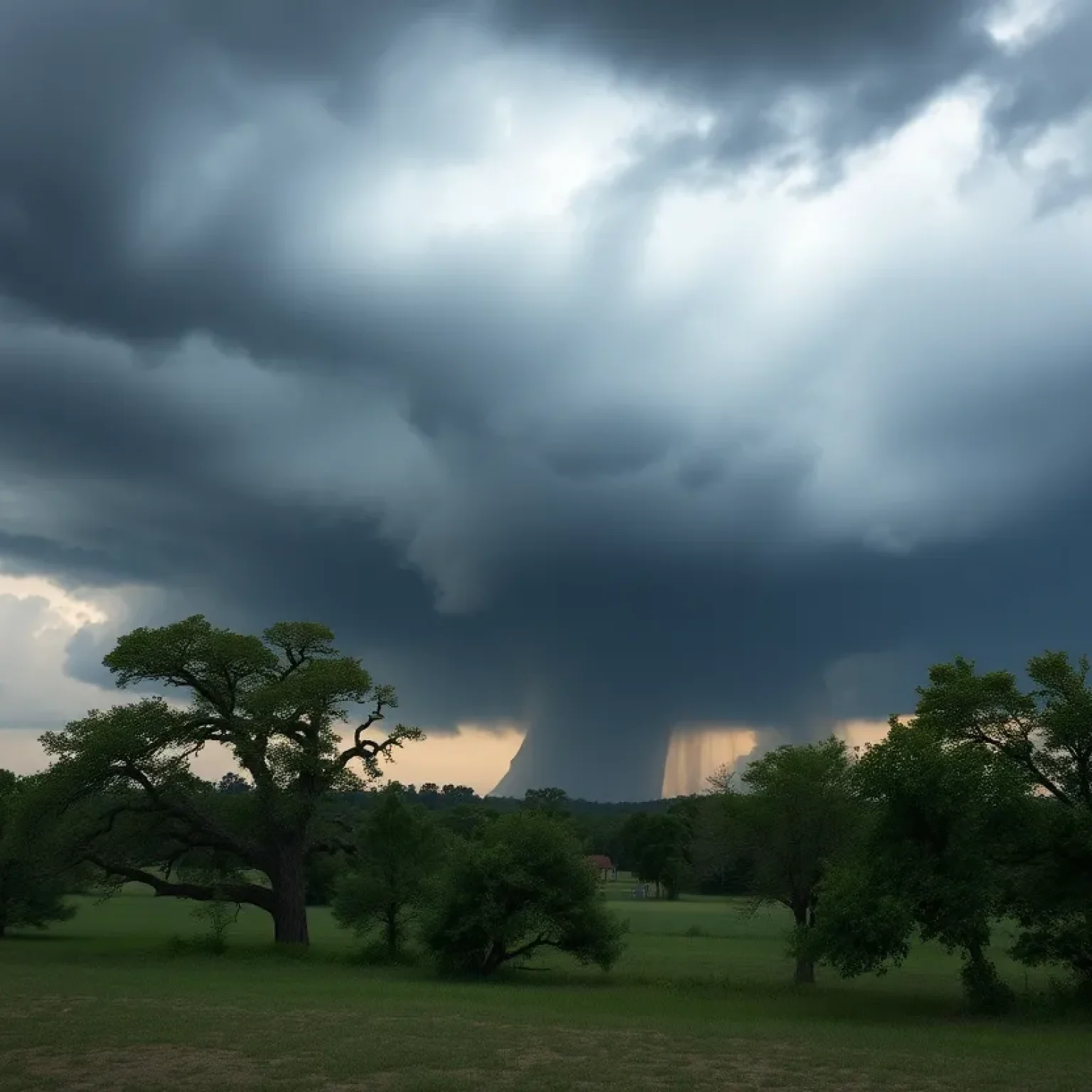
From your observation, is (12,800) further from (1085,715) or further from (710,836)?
(1085,715)

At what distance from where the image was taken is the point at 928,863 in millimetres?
32188

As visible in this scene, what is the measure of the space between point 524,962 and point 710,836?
11.4 m

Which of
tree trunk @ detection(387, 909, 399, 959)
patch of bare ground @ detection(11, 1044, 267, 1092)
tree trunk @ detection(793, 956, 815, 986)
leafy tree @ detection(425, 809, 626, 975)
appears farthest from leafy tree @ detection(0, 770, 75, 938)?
tree trunk @ detection(793, 956, 815, 986)

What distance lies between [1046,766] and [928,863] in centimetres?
578

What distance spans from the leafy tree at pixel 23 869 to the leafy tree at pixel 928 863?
3618 centimetres

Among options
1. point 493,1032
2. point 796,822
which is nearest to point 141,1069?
point 493,1032

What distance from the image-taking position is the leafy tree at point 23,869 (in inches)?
1940

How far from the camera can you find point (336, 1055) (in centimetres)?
2225

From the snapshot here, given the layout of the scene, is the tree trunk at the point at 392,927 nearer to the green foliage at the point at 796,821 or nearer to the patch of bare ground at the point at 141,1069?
the green foliage at the point at 796,821

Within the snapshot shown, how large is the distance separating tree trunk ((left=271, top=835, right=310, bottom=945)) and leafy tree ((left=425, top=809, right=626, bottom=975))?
11.7 m

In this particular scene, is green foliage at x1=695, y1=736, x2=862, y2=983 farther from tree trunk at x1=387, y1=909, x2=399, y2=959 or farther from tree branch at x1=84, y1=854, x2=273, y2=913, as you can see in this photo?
tree branch at x1=84, y1=854, x2=273, y2=913

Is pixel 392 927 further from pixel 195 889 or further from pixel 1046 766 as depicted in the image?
pixel 1046 766

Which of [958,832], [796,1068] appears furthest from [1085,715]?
[796,1068]

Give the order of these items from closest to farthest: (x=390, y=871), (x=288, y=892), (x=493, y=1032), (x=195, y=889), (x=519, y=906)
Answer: (x=493, y=1032) < (x=519, y=906) < (x=390, y=871) < (x=195, y=889) < (x=288, y=892)
